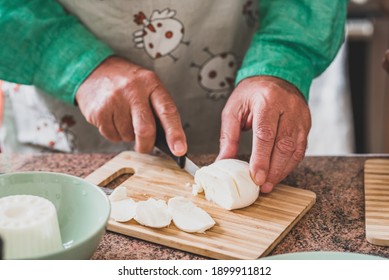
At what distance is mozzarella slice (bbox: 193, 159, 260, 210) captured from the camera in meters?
0.91

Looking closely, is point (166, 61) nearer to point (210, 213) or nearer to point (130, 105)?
point (130, 105)

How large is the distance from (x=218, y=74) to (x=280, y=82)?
221 millimetres

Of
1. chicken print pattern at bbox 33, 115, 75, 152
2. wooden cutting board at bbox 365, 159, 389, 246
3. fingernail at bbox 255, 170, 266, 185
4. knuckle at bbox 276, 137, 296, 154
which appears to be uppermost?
A: knuckle at bbox 276, 137, 296, 154

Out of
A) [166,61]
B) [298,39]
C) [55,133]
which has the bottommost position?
[55,133]

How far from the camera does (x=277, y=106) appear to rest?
3.34ft

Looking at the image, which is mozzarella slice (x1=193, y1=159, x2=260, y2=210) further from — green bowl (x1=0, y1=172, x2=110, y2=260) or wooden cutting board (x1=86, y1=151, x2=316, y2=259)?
green bowl (x1=0, y1=172, x2=110, y2=260)

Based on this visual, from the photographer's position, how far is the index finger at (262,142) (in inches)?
37.7

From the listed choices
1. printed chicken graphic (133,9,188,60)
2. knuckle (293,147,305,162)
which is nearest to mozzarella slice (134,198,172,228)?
knuckle (293,147,305,162)

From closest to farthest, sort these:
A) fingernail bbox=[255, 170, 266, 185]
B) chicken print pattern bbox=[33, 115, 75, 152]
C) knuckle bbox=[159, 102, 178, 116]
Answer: fingernail bbox=[255, 170, 266, 185] → knuckle bbox=[159, 102, 178, 116] → chicken print pattern bbox=[33, 115, 75, 152]

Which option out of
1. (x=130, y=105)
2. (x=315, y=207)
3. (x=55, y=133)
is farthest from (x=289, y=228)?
(x=55, y=133)

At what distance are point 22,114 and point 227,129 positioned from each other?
1.69 feet

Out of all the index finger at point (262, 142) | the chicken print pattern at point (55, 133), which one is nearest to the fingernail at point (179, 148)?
the index finger at point (262, 142)

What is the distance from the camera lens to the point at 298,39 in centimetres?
114
